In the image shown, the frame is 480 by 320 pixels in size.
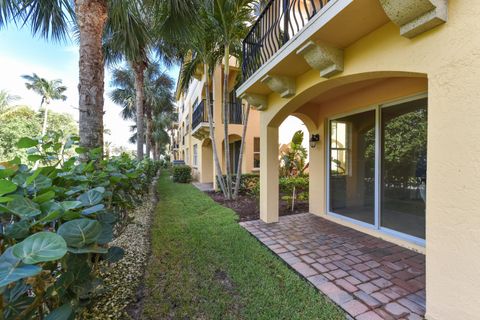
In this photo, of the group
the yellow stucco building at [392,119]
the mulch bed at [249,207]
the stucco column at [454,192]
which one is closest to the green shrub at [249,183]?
the mulch bed at [249,207]

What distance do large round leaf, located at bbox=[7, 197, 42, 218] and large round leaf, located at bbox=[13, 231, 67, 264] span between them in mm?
322

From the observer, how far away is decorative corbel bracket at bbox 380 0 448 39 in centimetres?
193

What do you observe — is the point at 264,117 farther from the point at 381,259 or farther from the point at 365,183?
the point at 381,259

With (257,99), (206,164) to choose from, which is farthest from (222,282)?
(206,164)

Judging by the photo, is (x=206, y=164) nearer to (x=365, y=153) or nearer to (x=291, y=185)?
(x=291, y=185)

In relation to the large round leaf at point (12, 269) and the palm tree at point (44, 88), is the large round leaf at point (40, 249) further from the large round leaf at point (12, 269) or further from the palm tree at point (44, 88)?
the palm tree at point (44, 88)

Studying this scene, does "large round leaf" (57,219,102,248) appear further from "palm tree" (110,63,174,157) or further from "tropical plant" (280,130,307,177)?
"palm tree" (110,63,174,157)

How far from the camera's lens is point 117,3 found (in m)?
4.60

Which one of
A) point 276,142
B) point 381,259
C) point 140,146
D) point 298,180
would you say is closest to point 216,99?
point 140,146

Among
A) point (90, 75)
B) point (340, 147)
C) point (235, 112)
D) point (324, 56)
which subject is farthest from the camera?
point (235, 112)

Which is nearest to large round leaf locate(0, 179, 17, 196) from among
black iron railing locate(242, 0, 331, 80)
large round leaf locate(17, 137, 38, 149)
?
large round leaf locate(17, 137, 38, 149)

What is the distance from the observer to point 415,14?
205cm

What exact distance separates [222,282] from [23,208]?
102 inches

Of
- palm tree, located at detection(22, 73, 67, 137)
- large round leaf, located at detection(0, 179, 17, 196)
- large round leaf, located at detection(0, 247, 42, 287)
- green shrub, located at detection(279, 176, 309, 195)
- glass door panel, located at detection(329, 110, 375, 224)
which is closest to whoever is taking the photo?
large round leaf, located at detection(0, 247, 42, 287)
